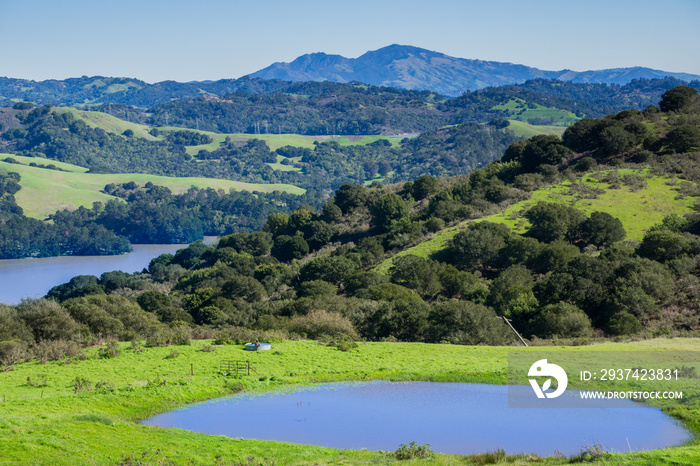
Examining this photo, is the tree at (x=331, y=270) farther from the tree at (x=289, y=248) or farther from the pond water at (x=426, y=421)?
the pond water at (x=426, y=421)

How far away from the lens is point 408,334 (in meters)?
35.2

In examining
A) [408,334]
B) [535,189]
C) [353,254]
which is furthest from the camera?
[535,189]

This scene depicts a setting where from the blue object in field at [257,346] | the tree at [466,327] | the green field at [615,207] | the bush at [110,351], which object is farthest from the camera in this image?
the green field at [615,207]

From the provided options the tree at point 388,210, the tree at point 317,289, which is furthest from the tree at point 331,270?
the tree at point 388,210

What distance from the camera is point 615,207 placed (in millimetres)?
63188

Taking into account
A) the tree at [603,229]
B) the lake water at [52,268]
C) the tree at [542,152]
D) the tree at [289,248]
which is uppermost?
the tree at [542,152]

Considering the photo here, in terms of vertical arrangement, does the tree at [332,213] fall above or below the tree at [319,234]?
above

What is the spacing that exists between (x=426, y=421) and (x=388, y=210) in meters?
59.8

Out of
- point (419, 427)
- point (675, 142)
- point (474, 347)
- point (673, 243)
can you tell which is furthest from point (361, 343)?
point (675, 142)

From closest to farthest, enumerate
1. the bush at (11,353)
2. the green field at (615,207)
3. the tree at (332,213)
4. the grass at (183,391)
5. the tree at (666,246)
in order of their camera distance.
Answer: the grass at (183,391)
the bush at (11,353)
the tree at (666,246)
the green field at (615,207)
the tree at (332,213)

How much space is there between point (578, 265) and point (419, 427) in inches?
972

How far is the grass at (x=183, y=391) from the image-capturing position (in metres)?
15.9

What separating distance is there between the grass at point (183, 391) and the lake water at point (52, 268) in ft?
310

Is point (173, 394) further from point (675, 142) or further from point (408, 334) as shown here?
point (675, 142)
